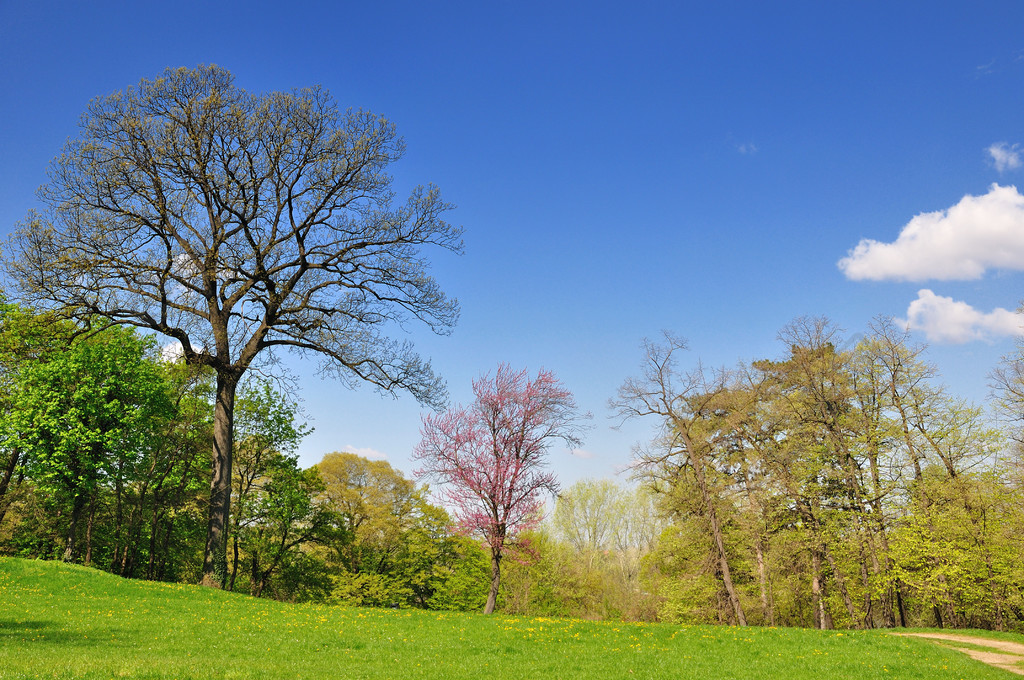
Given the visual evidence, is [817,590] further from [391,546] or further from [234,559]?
[234,559]

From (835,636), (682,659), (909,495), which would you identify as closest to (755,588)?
(909,495)

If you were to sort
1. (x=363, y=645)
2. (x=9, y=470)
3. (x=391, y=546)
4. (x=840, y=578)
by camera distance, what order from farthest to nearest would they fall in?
(x=391, y=546)
(x=9, y=470)
(x=840, y=578)
(x=363, y=645)

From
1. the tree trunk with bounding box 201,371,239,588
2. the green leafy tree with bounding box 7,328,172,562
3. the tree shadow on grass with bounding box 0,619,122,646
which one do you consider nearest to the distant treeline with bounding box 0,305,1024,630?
the green leafy tree with bounding box 7,328,172,562

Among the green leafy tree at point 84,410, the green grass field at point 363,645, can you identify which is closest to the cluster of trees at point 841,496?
the green grass field at point 363,645

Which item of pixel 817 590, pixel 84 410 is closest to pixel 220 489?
pixel 84 410

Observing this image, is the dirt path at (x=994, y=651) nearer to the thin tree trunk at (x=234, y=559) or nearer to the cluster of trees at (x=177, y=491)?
the cluster of trees at (x=177, y=491)

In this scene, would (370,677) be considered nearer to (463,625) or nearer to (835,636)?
(463,625)

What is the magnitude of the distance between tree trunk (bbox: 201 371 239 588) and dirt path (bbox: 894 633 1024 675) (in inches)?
846

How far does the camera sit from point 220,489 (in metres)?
19.0

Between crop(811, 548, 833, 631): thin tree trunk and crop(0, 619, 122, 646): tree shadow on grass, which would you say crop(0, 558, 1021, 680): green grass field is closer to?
crop(0, 619, 122, 646): tree shadow on grass

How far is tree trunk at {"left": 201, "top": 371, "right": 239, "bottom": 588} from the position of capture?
18.7 metres

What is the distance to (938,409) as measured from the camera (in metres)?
24.3

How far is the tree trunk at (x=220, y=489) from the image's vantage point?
18.7 m

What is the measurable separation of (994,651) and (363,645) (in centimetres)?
1670
